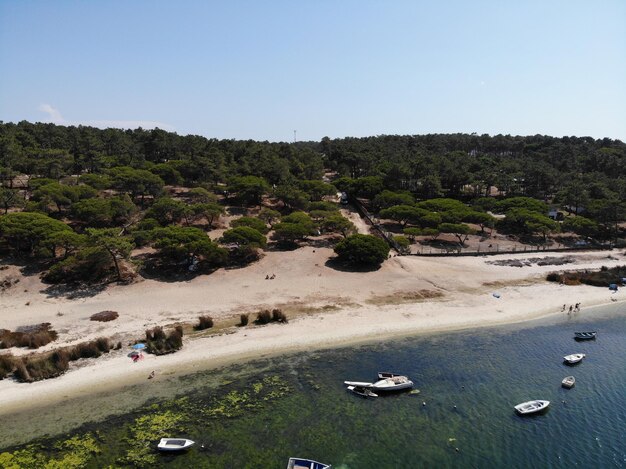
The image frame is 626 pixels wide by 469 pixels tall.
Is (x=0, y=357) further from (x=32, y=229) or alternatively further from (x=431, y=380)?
(x=431, y=380)

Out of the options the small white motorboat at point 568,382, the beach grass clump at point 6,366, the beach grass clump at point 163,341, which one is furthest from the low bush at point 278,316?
the small white motorboat at point 568,382

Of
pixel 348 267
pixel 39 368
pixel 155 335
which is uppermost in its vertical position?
pixel 348 267

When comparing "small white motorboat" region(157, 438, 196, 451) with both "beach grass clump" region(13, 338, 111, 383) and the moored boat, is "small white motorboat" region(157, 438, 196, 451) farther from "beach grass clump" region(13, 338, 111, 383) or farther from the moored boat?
the moored boat

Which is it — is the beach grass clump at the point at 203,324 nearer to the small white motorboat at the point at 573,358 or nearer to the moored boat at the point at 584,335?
the small white motorboat at the point at 573,358

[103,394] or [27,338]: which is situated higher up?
[27,338]

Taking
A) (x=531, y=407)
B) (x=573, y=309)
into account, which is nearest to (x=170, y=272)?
(x=531, y=407)

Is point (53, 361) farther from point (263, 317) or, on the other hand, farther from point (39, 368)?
point (263, 317)

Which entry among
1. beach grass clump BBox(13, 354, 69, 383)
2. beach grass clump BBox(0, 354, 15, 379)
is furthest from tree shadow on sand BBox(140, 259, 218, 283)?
beach grass clump BBox(0, 354, 15, 379)
